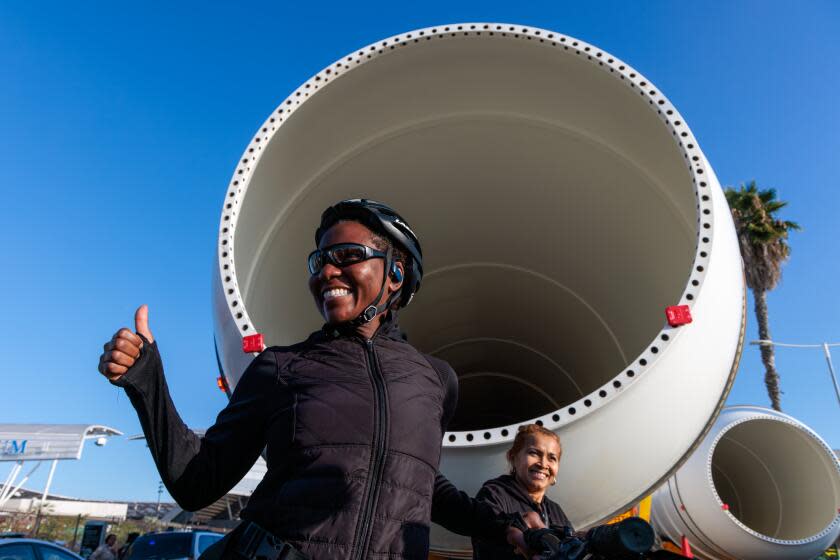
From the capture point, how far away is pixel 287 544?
1.02 meters

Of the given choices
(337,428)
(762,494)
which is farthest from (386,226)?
→ (762,494)

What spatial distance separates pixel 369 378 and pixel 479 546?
0.99m

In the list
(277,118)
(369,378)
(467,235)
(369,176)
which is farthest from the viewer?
(467,235)

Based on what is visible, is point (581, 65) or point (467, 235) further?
point (467, 235)

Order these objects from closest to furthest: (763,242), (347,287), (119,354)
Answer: (119,354), (347,287), (763,242)

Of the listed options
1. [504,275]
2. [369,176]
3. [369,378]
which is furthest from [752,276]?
[369,378]

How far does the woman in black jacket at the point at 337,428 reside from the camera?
1.07m

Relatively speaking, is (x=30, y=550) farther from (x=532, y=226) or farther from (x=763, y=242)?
(x=763, y=242)

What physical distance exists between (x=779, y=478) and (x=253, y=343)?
7.19 metres

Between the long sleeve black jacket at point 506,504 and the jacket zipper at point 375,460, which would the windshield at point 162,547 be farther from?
the jacket zipper at point 375,460

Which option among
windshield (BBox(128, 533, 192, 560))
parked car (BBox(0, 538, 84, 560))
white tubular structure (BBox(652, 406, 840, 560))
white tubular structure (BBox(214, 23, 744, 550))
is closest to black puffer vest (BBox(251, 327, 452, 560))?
white tubular structure (BBox(214, 23, 744, 550))

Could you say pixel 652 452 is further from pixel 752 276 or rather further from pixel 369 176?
pixel 752 276

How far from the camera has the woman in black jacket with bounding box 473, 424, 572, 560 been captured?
1.83m

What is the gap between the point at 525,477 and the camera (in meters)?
1.88
